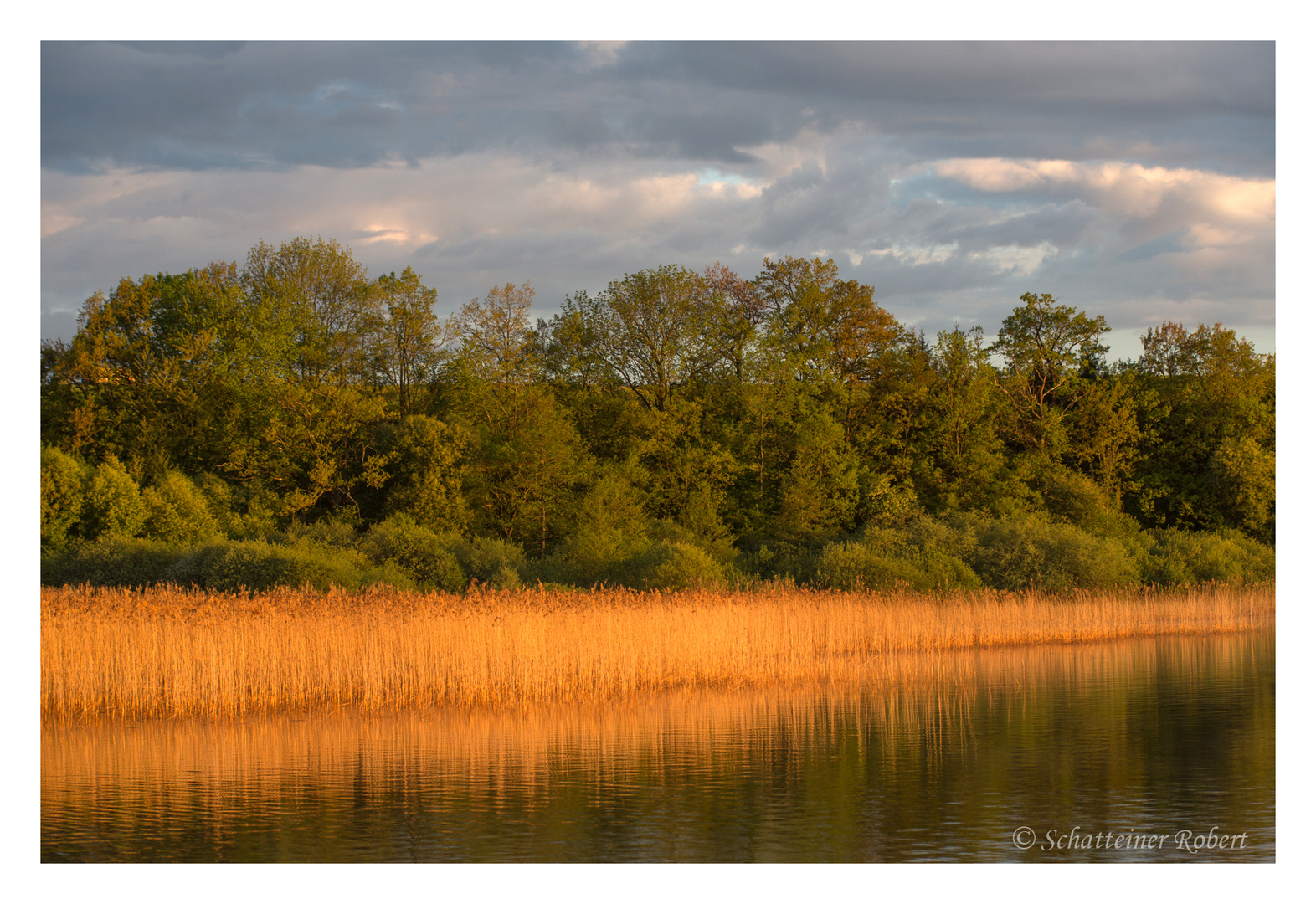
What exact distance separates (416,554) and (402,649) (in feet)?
59.9

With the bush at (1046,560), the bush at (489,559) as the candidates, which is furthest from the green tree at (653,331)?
the bush at (1046,560)

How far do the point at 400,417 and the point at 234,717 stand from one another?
32.2 m

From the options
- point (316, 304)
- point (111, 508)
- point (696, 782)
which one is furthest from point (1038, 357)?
point (696, 782)

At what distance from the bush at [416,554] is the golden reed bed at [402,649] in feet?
38.7

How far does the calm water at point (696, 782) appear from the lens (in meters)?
11.4

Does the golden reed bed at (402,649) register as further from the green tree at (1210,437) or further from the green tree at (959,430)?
the green tree at (1210,437)

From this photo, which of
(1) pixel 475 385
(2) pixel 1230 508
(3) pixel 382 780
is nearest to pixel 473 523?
(1) pixel 475 385

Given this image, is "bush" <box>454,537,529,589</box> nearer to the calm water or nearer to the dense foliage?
the dense foliage

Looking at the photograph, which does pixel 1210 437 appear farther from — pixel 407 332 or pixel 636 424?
pixel 407 332

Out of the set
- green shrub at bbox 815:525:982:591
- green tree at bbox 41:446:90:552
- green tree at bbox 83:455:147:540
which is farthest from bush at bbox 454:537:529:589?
green tree at bbox 41:446:90:552

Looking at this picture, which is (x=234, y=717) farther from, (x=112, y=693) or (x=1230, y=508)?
(x=1230, y=508)

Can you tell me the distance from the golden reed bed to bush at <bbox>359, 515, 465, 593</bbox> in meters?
11.8

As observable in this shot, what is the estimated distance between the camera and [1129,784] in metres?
14.0

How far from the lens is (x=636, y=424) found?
156 feet
